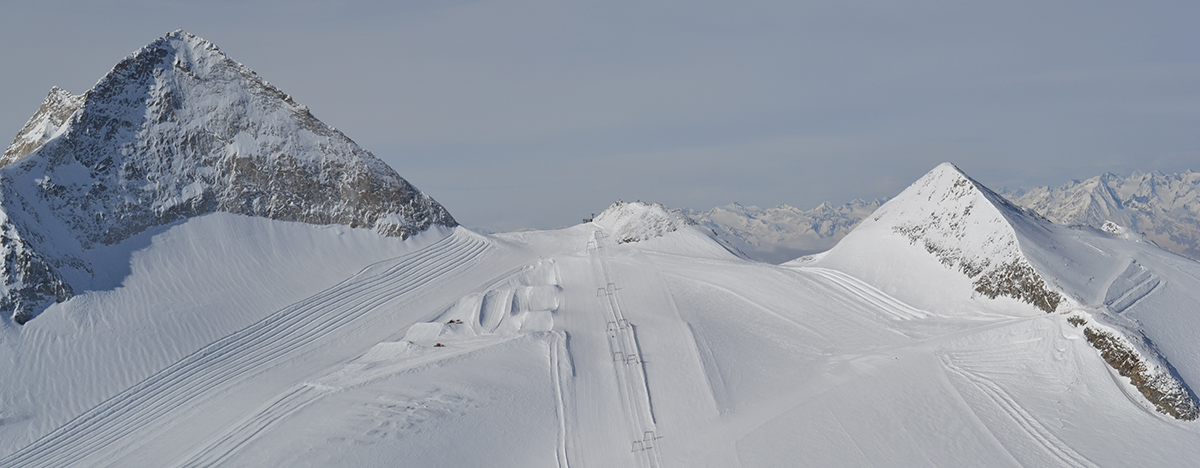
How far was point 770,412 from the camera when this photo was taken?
34.3m

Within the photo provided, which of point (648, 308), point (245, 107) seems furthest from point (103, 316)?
point (648, 308)

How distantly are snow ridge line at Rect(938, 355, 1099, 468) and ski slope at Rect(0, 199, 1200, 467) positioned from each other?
13 cm

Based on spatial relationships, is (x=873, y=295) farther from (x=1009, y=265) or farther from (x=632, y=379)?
(x=632, y=379)

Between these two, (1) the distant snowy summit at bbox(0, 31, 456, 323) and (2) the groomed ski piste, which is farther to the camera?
(1) the distant snowy summit at bbox(0, 31, 456, 323)

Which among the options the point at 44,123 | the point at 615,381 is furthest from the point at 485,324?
the point at 44,123

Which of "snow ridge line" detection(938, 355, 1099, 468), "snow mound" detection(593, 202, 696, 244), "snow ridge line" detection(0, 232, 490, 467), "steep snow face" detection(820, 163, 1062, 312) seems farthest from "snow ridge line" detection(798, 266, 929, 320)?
"snow ridge line" detection(0, 232, 490, 467)

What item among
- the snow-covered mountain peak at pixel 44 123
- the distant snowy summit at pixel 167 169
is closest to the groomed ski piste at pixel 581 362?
the distant snowy summit at pixel 167 169

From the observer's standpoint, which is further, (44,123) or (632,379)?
(44,123)

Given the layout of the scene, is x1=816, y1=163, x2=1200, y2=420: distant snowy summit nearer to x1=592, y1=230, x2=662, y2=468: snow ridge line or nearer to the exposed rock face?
the exposed rock face

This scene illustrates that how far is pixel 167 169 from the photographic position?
5600 cm

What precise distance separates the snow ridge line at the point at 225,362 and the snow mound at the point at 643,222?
17.1m

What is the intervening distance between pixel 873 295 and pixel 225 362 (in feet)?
141

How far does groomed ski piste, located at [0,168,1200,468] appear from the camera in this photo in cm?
3142

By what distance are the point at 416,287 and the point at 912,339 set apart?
117 ft
